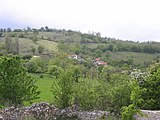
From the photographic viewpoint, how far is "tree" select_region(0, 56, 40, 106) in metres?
27.1

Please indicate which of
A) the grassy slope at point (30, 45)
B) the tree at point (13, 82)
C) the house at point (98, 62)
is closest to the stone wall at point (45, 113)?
the tree at point (13, 82)

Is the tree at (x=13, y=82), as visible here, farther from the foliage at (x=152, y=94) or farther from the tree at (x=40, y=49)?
the tree at (x=40, y=49)

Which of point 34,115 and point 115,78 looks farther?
point 115,78

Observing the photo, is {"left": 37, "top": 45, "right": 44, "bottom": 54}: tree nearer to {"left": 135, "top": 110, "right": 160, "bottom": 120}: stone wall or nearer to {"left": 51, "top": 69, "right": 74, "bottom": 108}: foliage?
{"left": 51, "top": 69, "right": 74, "bottom": 108}: foliage

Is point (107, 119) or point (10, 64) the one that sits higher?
point (10, 64)

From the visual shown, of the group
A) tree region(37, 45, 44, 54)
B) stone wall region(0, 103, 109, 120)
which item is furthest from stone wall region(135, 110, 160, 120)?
tree region(37, 45, 44, 54)

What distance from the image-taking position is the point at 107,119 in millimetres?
24406

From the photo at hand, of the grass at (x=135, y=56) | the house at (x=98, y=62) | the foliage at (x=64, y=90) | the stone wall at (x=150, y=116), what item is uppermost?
the foliage at (x=64, y=90)

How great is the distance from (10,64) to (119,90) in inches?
366

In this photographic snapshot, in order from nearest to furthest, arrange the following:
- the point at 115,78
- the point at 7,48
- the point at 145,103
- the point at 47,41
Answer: the point at 145,103
the point at 115,78
the point at 7,48
the point at 47,41

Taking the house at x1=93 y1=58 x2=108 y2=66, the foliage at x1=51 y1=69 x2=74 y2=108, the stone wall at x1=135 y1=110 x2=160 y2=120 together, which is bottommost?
the house at x1=93 y1=58 x2=108 y2=66

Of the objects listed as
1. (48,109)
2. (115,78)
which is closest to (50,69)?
(115,78)

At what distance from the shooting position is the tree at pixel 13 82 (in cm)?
2709

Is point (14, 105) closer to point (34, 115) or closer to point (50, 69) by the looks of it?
point (34, 115)
